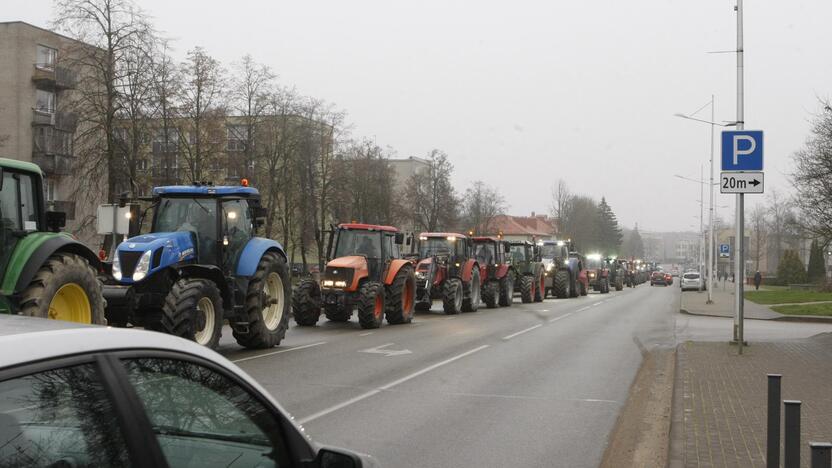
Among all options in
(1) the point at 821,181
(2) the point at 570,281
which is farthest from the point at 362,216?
(1) the point at 821,181

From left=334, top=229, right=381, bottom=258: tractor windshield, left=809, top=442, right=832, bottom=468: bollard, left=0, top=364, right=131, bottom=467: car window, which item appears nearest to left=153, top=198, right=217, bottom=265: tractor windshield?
left=334, top=229, right=381, bottom=258: tractor windshield

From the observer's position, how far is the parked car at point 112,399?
77.4 inches

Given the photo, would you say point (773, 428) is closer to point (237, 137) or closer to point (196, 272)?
point (196, 272)

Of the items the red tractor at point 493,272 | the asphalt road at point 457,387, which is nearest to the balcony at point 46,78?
the red tractor at point 493,272

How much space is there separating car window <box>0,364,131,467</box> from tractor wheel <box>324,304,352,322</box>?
16672 millimetres

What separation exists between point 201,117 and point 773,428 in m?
33.3

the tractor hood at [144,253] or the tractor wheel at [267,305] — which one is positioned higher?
the tractor hood at [144,253]

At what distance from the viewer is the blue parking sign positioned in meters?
13.7

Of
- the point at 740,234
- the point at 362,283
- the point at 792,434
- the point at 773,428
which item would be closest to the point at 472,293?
the point at 362,283

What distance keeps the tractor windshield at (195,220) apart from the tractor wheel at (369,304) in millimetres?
5612

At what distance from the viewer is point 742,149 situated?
544 inches

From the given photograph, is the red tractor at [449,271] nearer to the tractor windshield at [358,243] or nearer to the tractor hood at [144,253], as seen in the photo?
the tractor windshield at [358,243]

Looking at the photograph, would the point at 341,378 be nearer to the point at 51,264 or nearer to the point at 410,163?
the point at 51,264

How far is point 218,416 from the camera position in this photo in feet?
8.68
